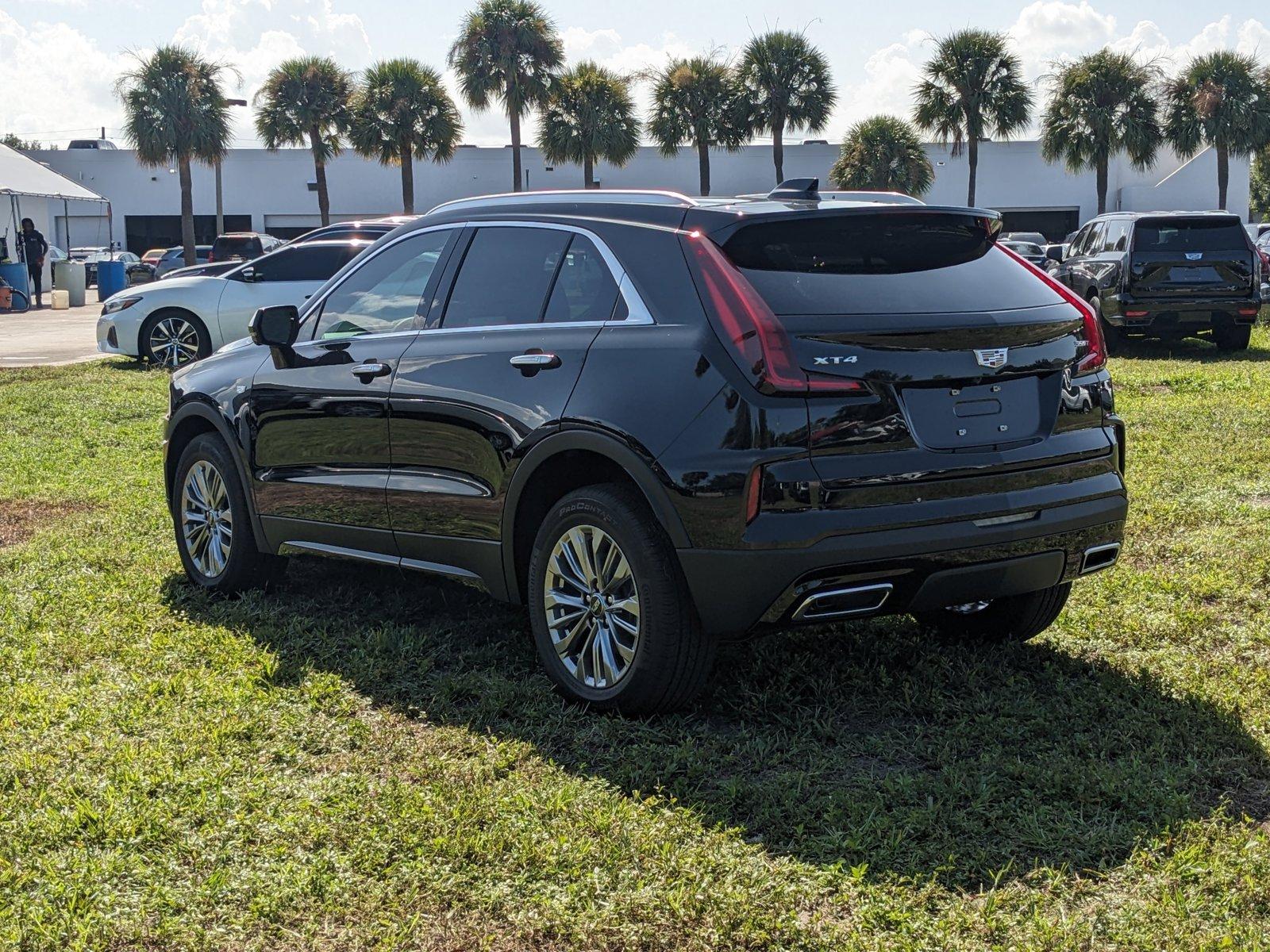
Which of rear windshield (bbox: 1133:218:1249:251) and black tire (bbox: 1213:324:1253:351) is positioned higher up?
rear windshield (bbox: 1133:218:1249:251)

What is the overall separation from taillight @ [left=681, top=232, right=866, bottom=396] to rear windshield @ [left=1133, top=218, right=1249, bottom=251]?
45.3 feet

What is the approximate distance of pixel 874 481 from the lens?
4184 mm

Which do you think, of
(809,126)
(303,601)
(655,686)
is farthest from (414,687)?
(809,126)

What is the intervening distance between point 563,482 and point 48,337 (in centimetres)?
2135

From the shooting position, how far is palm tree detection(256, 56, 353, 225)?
187ft

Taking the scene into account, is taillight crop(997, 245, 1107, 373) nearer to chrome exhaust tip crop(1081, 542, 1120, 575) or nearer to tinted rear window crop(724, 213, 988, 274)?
tinted rear window crop(724, 213, 988, 274)

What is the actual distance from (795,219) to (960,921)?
2.20 metres

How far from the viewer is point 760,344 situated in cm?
418

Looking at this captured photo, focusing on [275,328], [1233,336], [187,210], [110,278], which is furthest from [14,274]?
[275,328]

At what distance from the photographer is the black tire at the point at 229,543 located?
6.31m

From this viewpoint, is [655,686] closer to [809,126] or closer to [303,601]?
[303,601]

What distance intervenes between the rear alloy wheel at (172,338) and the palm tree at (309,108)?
139 feet

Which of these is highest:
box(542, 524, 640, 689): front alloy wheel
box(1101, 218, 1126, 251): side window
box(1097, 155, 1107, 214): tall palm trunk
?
box(1097, 155, 1107, 214): tall palm trunk

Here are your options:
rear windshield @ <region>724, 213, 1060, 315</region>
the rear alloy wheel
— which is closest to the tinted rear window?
rear windshield @ <region>724, 213, 1060, 315</region>
